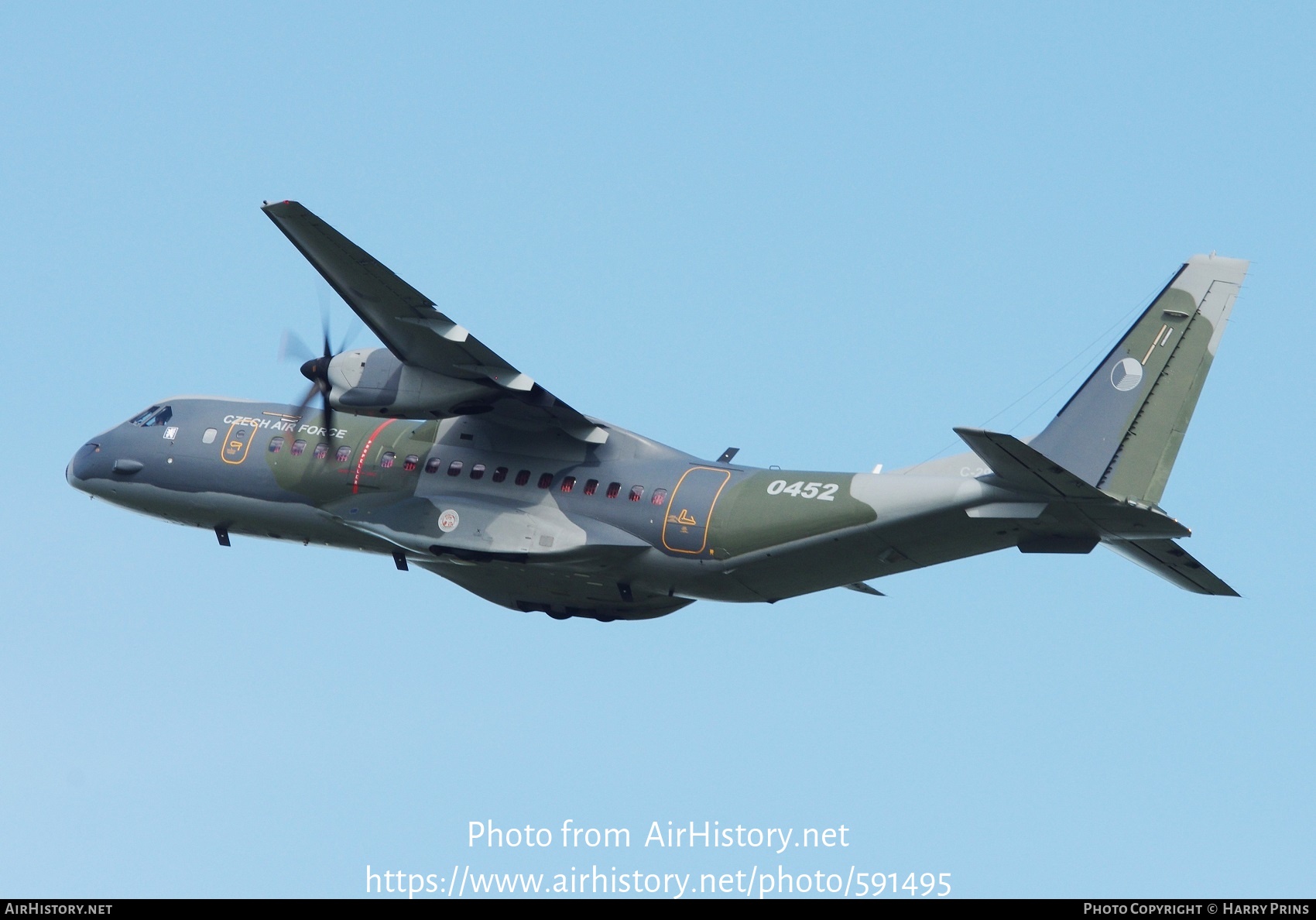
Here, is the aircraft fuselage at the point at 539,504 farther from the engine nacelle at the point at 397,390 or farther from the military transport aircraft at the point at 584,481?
the engine nacelle at the point at 397,390

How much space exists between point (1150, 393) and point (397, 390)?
1134cm

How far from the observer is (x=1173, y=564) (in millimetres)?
26812

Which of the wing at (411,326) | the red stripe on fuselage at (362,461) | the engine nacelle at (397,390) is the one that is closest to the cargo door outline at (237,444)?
the red stripe on fuselage at (362,461)

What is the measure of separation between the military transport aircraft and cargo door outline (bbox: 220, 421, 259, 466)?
0.03 metres

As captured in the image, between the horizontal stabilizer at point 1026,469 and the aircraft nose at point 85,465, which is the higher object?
the aircraft nose at point 85,465

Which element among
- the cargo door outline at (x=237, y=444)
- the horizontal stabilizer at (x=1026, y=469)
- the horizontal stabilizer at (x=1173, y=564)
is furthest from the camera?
the cargo door outline at (x=237, y=444)

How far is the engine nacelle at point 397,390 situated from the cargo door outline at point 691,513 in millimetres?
3342

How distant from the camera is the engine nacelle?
28.5 metres

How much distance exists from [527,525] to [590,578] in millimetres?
1403

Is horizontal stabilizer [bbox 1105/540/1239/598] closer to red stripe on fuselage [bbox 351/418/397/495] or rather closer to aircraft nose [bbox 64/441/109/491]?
red stripe on fuselage [bbox 351/418/397/495]

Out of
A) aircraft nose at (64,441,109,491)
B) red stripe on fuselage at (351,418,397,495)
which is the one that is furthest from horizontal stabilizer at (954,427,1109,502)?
aircraft nose at (64,441,109,491)

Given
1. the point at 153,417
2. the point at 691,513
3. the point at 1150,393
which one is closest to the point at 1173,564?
the point at 1150,393

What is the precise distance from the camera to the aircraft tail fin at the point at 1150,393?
2564cm

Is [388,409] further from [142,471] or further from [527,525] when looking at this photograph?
[142,471]
